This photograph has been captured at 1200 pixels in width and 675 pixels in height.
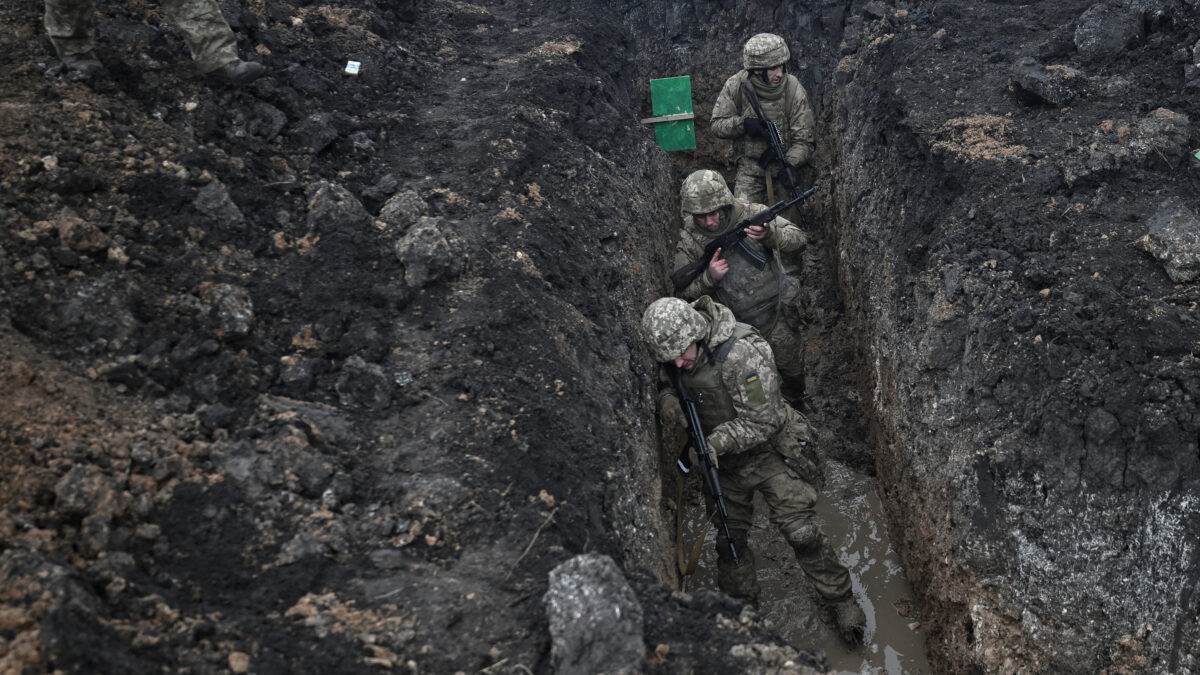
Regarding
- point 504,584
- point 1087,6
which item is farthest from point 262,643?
point 1087,6

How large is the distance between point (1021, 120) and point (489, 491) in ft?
17.2

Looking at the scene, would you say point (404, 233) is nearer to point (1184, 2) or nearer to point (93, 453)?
point (93, 453)

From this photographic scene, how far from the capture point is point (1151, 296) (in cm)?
459

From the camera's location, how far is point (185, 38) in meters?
5.30

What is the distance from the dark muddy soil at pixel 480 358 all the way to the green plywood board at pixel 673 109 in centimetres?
211

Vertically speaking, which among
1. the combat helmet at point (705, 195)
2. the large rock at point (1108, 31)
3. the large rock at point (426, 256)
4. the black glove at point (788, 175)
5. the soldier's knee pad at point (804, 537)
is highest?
the large rock at point (1108, 31)

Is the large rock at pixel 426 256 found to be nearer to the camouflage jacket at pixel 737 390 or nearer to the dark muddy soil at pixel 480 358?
the dark muddy soil at pixel 480 358

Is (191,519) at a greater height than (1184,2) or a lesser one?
lesser

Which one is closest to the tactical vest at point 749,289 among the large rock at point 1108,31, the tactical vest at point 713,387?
the tactical vest at point 713,387

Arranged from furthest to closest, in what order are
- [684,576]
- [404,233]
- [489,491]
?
[684,576] < [404,233] < [489,491]

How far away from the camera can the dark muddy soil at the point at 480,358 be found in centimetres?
317

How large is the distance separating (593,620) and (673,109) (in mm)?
7439

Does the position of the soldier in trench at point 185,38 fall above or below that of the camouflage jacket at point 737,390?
above

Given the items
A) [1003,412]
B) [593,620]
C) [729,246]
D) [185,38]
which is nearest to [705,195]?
[729,246]
